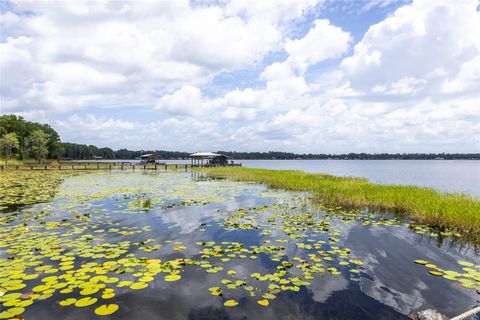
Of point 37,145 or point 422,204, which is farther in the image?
point 37,145

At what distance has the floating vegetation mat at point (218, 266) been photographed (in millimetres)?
5160

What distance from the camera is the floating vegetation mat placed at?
16.9 feet

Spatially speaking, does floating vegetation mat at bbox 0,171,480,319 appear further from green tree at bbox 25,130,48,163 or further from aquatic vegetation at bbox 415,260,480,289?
green tree at bbox 25,130,48,163

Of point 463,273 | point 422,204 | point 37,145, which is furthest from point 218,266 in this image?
point 37,145

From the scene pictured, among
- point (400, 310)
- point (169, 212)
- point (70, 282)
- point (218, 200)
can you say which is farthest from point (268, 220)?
point (70, 282)

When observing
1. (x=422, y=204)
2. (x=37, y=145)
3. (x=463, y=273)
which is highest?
(x=37, y=145)

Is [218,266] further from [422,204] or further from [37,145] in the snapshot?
[37,145]

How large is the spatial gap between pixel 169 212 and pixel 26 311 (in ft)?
28.7

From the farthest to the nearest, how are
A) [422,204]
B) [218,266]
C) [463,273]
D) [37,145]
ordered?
[37,145], [422,204], [218,266], [463,273]

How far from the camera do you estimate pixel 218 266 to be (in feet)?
22.9

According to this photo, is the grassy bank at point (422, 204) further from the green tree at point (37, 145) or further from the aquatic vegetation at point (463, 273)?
the green tree at point (37, 145)

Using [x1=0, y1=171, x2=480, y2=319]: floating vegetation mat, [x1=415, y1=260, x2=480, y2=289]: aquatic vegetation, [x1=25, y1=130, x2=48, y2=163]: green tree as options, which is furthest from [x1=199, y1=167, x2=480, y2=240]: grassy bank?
[x1=25, y1=130, x2=48, y2=163]: green tree

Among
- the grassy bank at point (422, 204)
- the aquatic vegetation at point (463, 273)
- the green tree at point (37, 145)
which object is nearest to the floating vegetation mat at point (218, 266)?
the aquatic vegetation at point (463, 273)

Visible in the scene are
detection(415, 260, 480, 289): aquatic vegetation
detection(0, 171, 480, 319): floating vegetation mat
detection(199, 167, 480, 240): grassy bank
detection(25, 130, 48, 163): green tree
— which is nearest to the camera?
detection(0, 171, 480, 319): floating vegetation mat
